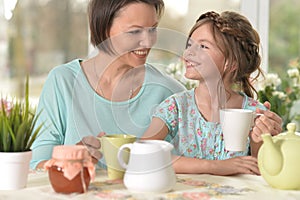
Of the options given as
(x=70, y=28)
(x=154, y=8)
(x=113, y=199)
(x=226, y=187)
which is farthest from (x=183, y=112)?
(x=70, y=28)

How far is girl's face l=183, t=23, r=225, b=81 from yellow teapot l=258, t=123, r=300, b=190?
11.5 inches

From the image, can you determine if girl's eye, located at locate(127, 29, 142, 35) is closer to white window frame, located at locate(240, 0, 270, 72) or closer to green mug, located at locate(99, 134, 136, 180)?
green mug, located at locate(99, 134, 136, 180)

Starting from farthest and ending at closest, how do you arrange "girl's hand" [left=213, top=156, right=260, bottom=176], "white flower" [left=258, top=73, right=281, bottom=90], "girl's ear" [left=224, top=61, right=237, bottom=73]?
1. "white flower" [left=258, top=73, right=281, bottom=90]
2. "girl's ear" [left=224, top=61, right=237, bottom=73]
3. "girl's hand" [left=213, top=156, right=260, bottom=176]

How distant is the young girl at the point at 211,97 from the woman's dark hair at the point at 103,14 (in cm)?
21

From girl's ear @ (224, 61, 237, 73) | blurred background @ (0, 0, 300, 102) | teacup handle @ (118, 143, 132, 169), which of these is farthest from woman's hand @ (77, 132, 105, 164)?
blurred background @ (0, 0, 300, 102)

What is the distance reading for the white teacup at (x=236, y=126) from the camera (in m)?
1.42

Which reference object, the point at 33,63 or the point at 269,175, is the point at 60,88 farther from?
the point at 33,63

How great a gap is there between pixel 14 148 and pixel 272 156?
0.63 m

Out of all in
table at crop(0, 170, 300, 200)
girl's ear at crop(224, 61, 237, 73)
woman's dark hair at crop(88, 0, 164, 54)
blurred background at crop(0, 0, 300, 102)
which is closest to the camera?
table at crop(0, 170, 300, 200)

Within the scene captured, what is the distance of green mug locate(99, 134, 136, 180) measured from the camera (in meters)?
1.40

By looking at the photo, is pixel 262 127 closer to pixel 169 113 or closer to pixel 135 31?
pixel 169 113

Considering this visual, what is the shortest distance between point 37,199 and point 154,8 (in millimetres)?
735

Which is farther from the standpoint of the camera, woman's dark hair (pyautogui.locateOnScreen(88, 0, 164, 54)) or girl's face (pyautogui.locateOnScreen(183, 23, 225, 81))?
woman's dark hair (pyautogui.locateOnScreen(88, 0, 164, 54))

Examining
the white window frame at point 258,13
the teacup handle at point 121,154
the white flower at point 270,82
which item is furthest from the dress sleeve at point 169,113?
the white window frame at point 258,13
